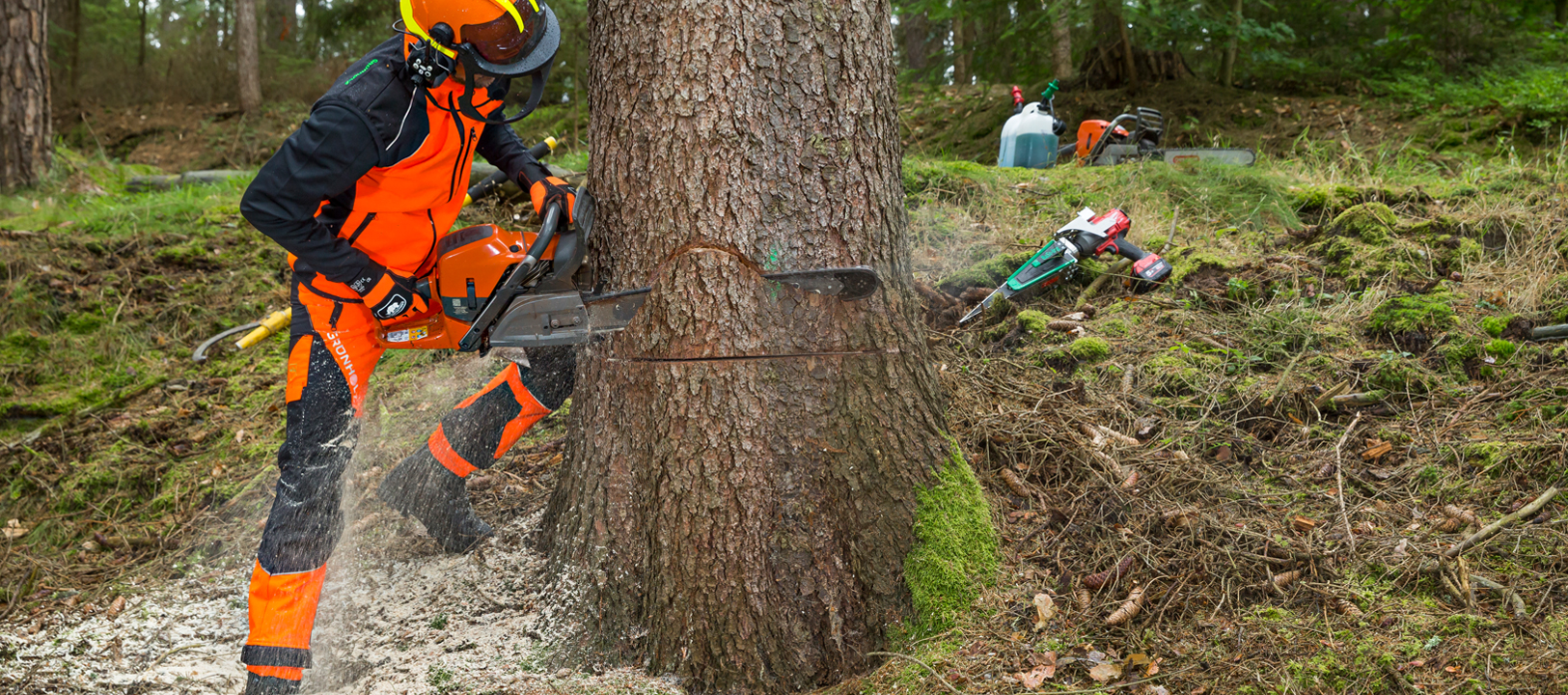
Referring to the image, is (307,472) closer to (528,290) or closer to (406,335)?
(406,335)

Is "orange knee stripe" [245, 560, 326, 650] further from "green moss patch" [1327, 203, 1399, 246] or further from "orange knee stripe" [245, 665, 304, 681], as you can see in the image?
"green moss patch" [1327, 203, 1399, 246]

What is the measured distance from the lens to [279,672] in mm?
2494

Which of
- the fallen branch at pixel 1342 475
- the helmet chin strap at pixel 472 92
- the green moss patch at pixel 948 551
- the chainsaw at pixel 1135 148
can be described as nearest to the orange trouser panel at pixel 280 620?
the helmet chin strap at pixel 472 92

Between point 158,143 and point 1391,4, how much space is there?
15255 mm

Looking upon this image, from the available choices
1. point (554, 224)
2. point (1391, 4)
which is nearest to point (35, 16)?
point (554, 224)

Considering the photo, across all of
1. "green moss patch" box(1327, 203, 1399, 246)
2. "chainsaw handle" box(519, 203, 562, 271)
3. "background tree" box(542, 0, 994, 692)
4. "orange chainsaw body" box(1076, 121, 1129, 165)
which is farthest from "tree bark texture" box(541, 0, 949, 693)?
"orange chainsaw body" box(1076, 121, 1129, 165)

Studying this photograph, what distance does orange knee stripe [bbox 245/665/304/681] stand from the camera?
2490 mm

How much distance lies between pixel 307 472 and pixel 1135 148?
5456 millimetres

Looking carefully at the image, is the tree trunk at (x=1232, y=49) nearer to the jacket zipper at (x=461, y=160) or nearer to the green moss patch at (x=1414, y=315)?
the green moss patch at (x=1414, y=315)

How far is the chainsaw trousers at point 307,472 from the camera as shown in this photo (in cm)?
254

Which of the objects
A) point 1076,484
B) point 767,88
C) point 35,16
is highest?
point 35,16

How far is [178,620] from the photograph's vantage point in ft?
9.74

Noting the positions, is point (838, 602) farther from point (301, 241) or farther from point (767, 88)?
point (301, 241)

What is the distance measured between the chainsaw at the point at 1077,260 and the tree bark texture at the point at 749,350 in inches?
62.0
